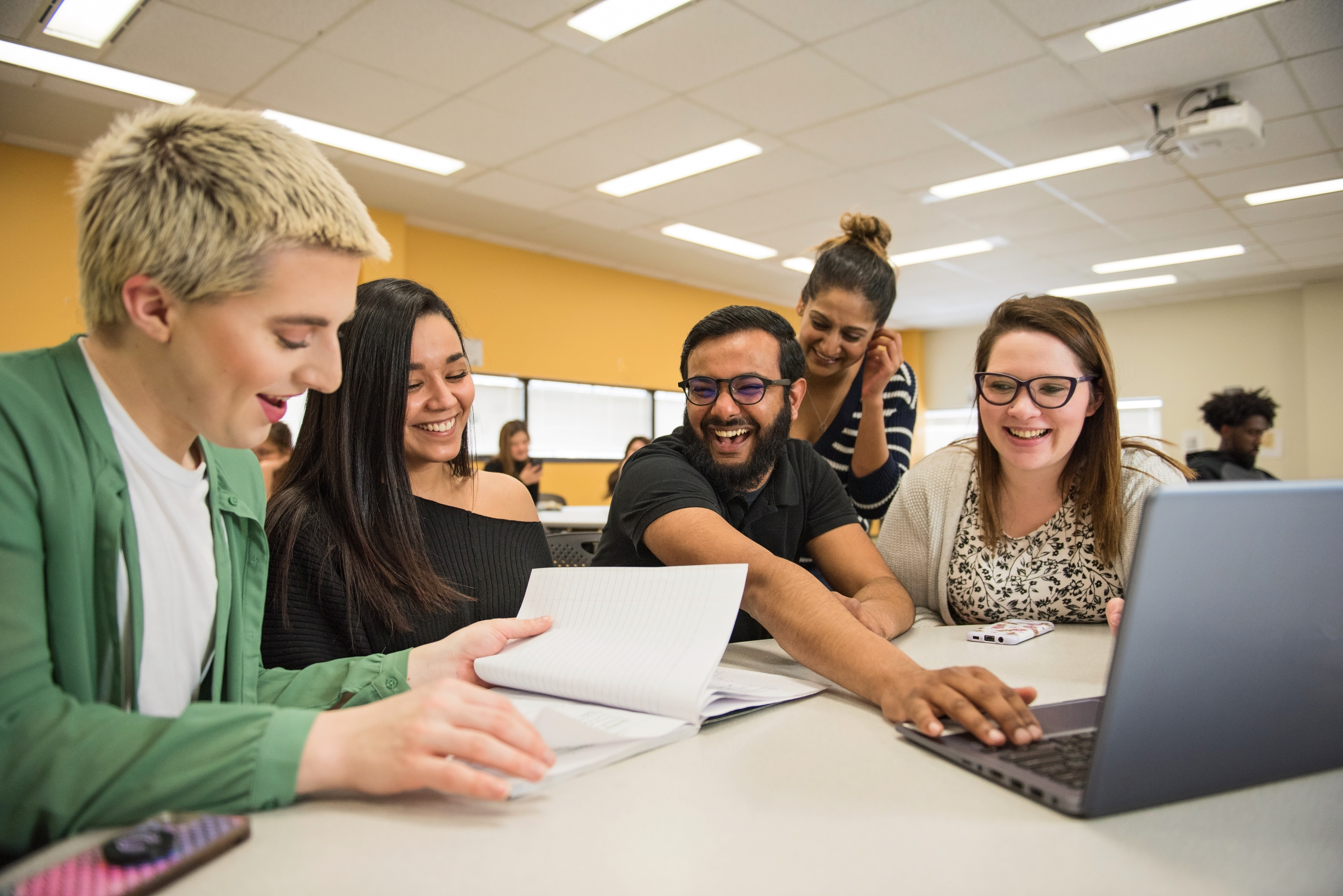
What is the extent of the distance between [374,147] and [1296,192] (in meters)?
5.87

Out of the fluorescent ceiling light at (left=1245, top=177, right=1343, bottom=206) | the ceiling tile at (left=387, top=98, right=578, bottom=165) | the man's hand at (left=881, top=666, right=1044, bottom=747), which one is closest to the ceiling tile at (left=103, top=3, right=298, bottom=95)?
the ceiling tile at (left=387, top=98, right=578, bottom=165)

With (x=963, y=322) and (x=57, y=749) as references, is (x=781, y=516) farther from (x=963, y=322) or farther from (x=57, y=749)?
(x=963, y=322)

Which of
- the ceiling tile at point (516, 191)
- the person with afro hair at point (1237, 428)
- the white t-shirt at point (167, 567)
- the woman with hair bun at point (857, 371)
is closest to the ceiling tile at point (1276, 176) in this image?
the person with afro hair at point (1237, 428)

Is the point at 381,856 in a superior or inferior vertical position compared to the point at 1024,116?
inferior

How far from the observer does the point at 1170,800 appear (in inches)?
27.8

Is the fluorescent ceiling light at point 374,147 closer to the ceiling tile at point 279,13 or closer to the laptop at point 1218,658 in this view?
the ceiling tile at point 279,13

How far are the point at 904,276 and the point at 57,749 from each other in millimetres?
7906

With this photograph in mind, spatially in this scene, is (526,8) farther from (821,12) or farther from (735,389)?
(735,389)

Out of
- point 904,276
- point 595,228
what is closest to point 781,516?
point 595,228

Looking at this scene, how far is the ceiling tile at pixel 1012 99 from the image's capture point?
3779mm

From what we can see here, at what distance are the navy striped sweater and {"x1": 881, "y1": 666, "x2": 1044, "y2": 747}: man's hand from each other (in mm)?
1402

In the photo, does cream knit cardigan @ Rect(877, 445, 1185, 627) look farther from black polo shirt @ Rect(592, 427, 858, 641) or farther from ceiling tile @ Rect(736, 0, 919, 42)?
ceiling tile @ Rect(736, 0, 919, 42)

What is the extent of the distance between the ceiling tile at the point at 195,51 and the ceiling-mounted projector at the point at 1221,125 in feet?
13.7

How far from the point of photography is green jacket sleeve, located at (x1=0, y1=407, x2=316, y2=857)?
62 cm
